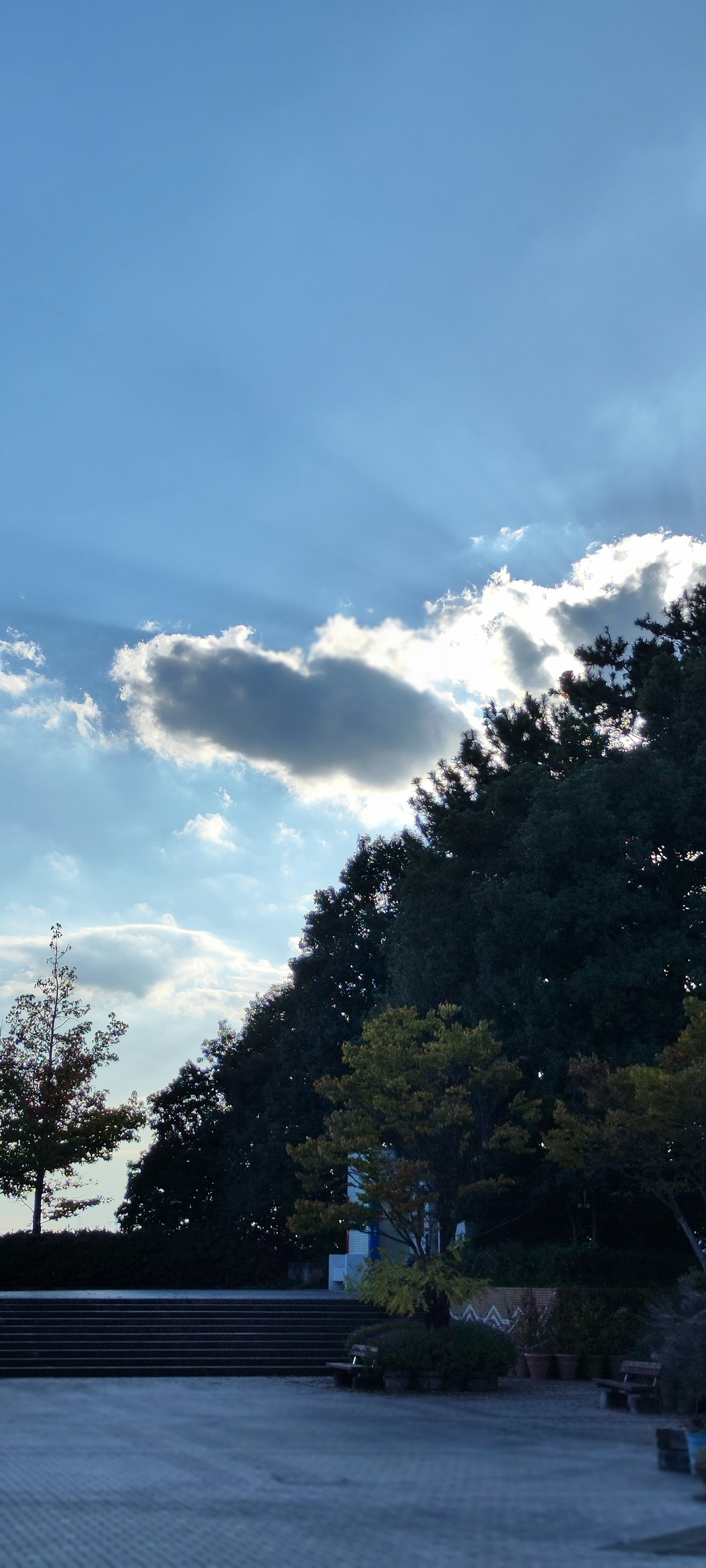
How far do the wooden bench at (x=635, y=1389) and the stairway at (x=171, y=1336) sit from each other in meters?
5.70

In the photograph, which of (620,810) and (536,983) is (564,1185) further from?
(620,810)

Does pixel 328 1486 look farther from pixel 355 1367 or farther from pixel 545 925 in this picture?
pixel 545 925


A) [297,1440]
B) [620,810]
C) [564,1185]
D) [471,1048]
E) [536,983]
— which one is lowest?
[297,1440]

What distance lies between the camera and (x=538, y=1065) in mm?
24734

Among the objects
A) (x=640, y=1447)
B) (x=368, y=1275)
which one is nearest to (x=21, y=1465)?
(x=640, y=1447)

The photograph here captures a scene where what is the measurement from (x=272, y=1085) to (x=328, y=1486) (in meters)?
30.7

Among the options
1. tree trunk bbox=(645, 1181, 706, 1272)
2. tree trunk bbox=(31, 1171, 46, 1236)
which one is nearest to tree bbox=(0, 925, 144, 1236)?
tree trunk bbox=(31, 1171, 46, 1236)

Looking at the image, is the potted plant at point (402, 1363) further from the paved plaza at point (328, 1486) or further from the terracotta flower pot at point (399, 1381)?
the paved plaza at point (328, 1486)

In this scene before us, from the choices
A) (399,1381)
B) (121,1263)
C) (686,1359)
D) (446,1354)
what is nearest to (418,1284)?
(446,1354)

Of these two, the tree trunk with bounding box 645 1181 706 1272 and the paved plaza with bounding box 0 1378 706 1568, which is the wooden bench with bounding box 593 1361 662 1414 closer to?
the paved plaza with bounding box 0 1378 706 1568

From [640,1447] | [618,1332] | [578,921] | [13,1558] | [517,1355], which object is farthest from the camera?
[578,921]

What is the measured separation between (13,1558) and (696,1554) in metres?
4.00

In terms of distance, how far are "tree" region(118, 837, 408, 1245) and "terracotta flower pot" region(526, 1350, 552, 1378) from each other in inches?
674

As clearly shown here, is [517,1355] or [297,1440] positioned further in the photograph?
[517,1355]
